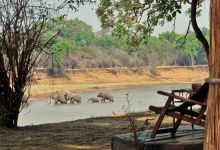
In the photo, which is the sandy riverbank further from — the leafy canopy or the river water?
the leafy canopy

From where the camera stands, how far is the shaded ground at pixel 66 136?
5.64 m

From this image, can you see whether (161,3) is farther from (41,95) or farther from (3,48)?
(41,95)

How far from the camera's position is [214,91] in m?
2.49

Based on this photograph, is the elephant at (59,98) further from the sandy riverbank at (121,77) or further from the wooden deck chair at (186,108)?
the wooden deck chair at (186,108)

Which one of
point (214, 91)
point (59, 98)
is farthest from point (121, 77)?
point (214, 91)

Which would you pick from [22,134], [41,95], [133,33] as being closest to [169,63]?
[41,95]

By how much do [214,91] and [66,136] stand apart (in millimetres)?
4239

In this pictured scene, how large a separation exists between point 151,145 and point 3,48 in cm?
466

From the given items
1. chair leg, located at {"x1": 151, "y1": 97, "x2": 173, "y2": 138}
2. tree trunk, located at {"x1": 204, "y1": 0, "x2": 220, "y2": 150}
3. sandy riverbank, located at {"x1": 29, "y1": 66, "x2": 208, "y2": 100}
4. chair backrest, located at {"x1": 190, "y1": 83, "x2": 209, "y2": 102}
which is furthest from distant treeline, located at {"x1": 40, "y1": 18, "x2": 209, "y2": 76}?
tree trunk, located at {"x1": 204, "y1": 0, "x2": 220, "y2": 150}

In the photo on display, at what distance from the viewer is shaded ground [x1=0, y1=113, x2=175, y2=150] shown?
5645mm

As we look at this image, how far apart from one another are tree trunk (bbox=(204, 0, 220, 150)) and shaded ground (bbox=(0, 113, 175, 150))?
2.96 meters

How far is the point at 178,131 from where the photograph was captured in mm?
4355

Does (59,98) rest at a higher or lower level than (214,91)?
lower

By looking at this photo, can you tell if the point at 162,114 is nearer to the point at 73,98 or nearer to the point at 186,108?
the point at 186,108
